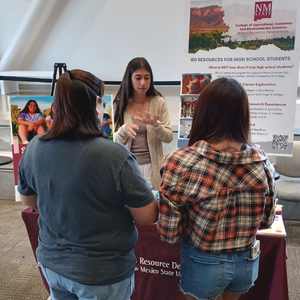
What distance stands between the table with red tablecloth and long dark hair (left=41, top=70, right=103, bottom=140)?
734 mm

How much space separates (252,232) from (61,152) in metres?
0.65

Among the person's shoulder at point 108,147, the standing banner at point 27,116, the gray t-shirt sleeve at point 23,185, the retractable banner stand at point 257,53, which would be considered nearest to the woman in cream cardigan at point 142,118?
the standing banner at point 27,116

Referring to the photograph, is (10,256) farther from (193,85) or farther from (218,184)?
(218,184)

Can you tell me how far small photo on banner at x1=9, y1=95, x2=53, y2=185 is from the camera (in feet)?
6.93

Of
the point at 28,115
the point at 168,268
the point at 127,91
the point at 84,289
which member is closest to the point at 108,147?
the point at 84,289

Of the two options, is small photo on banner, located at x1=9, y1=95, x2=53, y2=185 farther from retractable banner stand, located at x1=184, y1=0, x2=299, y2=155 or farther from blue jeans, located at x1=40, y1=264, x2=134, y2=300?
blue jeans, located at x1=40, y1=264, x2=134, y2=300

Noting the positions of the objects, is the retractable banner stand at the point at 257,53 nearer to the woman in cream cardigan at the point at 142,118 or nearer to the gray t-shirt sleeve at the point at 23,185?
the woman in cream cardigan at the point at 142,118

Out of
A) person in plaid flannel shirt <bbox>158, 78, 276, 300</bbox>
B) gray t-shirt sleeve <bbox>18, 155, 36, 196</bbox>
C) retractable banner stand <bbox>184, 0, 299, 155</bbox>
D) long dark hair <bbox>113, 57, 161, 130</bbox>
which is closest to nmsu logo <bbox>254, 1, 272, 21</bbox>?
retractable banner stand <bbox>184, 0, 299, 155</bbox>

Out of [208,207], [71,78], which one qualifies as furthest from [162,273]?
[71,78]

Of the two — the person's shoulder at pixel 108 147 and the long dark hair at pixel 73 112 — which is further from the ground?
the long dark hair at pixel 73 112

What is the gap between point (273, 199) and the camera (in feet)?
3.76

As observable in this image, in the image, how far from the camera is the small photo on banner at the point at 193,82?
7.45 ft

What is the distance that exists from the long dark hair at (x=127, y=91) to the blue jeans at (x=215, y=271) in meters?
1.14

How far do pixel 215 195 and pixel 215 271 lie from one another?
0.90ft
